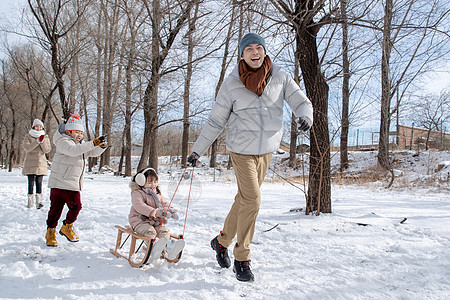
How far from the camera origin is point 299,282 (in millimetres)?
2463

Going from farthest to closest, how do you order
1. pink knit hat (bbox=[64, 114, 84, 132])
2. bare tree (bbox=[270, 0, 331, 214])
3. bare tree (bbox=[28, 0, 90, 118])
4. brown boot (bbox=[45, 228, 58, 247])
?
bare tree (bbox=[28, 0, 90, 118]), bare tree (bbox=[270, 0, 331, 214]), pink knit hat (bbox=[64, 114, 84, 132]), brown boot (bbox=[45, 228, 58, 247])

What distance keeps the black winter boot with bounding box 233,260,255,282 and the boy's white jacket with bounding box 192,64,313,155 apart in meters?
0.92

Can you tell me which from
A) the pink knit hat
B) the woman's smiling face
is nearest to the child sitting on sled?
the pink knit hat

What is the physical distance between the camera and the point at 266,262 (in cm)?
297

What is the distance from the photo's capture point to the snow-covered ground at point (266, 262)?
228cm

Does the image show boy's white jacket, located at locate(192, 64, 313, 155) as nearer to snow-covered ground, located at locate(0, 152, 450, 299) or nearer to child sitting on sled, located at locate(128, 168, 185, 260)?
child sitting on sled, located at locate(128, 168, 185, 260)

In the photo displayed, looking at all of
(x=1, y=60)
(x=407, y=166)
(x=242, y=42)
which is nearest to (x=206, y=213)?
(x=242, y=42)

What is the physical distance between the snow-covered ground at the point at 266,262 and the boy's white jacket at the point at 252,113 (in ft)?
3.66

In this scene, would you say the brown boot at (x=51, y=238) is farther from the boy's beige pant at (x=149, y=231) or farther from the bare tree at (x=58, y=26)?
the bare tree at (x=58, y=26)

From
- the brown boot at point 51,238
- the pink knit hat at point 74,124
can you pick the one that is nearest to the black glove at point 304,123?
the pink knit hat at point 74,124

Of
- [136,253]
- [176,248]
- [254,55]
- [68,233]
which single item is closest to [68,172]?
[68,233]

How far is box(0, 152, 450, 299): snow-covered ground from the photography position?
2.28 m

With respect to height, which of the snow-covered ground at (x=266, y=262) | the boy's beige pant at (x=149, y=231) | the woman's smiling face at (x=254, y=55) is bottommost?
the snow-covered ground at (x=266, y=262)

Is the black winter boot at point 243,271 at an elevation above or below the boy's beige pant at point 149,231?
below
